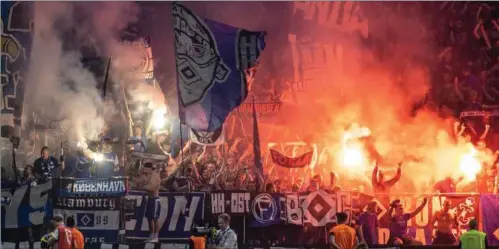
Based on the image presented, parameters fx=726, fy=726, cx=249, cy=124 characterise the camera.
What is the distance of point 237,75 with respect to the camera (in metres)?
13.6

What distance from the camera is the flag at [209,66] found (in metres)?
13.2

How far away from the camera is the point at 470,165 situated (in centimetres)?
1680

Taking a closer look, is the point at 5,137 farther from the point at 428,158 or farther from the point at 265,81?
the point at 428,158

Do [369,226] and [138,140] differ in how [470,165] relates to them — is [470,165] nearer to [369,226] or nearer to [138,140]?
[369,226]

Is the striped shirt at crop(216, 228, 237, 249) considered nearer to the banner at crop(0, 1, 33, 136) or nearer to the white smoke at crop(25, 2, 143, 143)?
the white smoke at crop(25, 2, 143, 143)

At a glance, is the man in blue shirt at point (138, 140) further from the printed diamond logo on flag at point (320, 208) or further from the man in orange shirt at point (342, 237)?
the man in orange shirt at point (342, 237)

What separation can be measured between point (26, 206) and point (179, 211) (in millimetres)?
2897

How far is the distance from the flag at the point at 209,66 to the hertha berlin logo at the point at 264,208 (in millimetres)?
1616

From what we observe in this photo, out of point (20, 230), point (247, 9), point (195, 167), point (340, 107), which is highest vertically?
point (247, 9)

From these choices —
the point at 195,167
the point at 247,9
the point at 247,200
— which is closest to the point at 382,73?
the point at 247,9

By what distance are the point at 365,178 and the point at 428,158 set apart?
1.62 metres

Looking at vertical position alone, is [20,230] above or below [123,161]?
below

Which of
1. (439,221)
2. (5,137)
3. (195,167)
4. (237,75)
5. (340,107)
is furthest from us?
(340,107)

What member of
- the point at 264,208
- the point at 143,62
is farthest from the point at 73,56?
the point at 264,208
